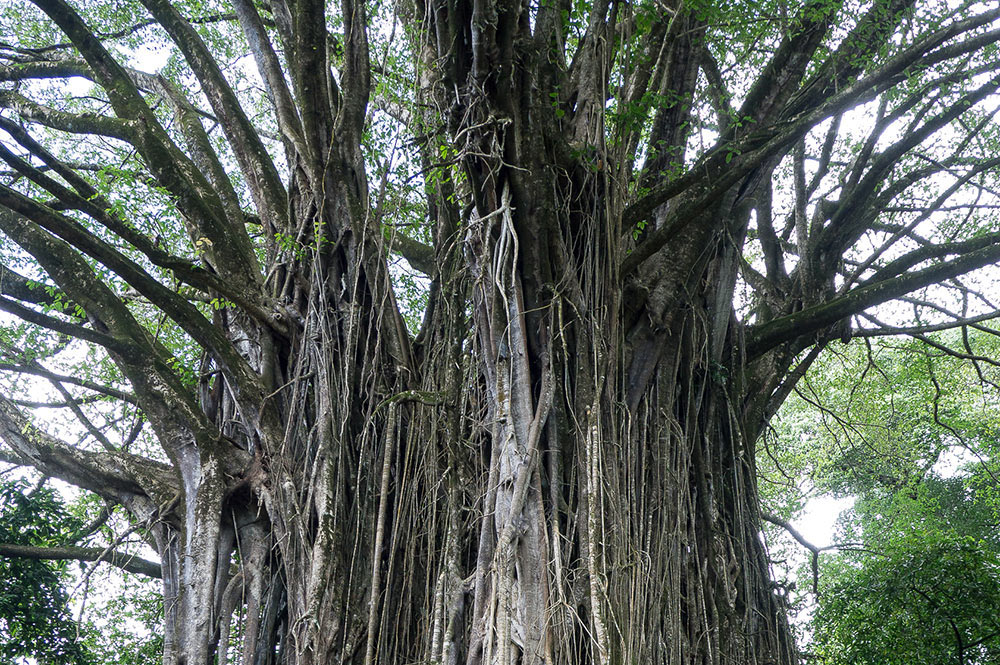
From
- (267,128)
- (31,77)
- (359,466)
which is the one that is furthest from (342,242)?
(267,128)

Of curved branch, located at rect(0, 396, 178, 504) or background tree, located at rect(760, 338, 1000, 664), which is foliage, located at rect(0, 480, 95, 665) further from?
background tree, located at rect(760, 338, 1000, 664)

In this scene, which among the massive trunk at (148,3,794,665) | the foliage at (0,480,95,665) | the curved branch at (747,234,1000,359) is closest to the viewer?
the massive trunk at (148,3,794,665)

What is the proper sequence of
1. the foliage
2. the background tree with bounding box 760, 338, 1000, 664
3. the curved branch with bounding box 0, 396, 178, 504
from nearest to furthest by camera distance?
the curved branch with bounding box 0, 396, 178, 504, the background tree with bounding box 760, 338, 1000, 664, the foliage

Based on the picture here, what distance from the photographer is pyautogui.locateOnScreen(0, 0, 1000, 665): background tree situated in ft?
10.9

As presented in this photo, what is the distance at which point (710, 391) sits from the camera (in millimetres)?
4480

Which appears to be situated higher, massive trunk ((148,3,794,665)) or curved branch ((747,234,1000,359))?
curved branch ((747,234,1000,359))

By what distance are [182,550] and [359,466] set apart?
93 centimetres

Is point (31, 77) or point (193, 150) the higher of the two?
point (31, 77)

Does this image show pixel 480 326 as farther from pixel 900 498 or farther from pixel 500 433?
pixel 900 498

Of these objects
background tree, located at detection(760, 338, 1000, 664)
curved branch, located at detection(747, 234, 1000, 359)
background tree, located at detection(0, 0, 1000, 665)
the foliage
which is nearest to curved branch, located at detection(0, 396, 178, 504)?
background tree, located at detection(0, 0, 1000, 665)

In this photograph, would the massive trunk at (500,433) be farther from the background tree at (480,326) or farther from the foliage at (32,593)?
the foliage at (32,593)

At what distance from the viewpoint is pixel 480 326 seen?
352 centimetres

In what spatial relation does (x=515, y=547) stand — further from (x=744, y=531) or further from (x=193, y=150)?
(x=193, y=150)

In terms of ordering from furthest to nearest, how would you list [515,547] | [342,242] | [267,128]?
[267,128] → [342,242] → [515,547]
